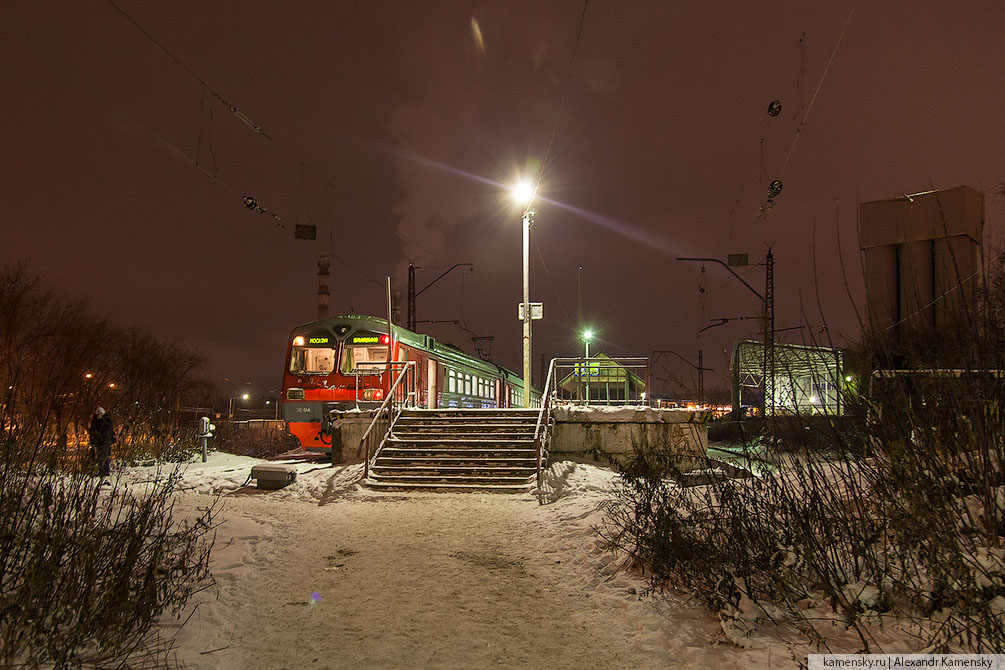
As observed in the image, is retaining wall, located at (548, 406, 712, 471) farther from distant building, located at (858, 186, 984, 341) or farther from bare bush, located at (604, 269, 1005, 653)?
bare bush, located at (604, 269, 1005, 653)

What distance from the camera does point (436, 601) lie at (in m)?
5.10

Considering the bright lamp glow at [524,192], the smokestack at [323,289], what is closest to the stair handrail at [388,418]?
the bright lamp glow at [524,192]

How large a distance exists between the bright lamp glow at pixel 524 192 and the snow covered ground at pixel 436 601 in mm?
10720

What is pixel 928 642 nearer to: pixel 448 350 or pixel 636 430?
pixel 636 430

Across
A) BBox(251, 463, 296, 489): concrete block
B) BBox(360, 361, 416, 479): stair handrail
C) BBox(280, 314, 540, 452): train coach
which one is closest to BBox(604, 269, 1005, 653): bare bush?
BBox(360, 361, 416, 479): stair handrail

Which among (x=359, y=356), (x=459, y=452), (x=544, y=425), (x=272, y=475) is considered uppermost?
(x=359, y=356)

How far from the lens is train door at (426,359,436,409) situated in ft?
61.0

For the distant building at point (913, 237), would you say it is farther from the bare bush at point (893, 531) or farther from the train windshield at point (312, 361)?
the train windshield at point (312, 361)

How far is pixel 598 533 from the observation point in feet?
21.4

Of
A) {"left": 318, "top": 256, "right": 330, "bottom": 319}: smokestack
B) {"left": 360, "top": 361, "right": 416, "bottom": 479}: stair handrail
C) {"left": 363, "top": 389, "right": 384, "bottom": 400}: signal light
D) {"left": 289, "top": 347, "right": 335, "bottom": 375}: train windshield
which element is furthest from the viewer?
{"left": 318, "top": 256, "right": 330, "bottom": 319}: smokestack

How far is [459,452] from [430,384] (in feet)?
23.6

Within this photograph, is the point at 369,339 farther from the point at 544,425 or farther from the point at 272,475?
the point at 272,475

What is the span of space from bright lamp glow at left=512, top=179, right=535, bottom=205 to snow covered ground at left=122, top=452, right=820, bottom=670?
35.2ft

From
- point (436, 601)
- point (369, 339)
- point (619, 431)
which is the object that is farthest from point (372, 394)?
point (436, 601)
